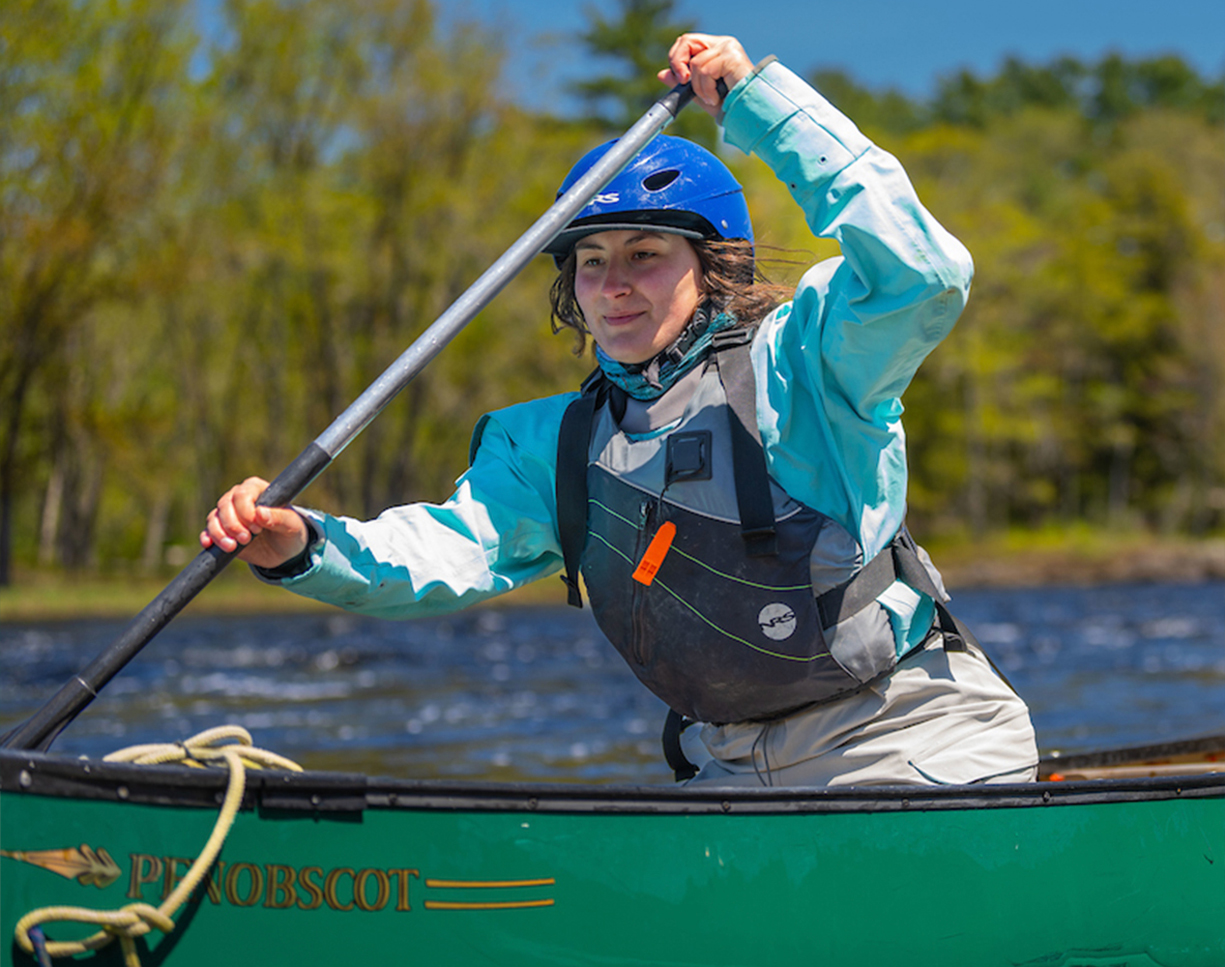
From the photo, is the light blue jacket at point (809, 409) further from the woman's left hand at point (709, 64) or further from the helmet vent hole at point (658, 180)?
the helmet vent hole at point (658, 180)

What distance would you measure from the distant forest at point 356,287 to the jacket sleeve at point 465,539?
1980cm

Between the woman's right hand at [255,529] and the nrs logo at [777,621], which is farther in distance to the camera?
the nrs logo at [777,621]

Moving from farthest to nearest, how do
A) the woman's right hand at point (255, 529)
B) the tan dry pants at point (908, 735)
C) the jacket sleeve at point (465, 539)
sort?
the tan dry pants at point (908, 735) < the jacket sleeve at point (465, 539) < the woman's right hand at point (255, 529)

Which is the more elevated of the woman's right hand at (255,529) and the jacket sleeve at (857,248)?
the jacket sleeve at (857,248)

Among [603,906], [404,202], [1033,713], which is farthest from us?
[404,202]

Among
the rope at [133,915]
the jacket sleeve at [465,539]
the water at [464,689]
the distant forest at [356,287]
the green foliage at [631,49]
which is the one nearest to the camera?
the rope at [133,915]

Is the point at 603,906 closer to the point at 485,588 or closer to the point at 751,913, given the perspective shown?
the point at 751,913

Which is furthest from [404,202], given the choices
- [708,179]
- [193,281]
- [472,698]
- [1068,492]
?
[1068,492]

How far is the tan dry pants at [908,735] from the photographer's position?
263 centimetres

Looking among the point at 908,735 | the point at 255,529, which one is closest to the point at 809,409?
the point at 908,735

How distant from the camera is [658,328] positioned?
268 cm

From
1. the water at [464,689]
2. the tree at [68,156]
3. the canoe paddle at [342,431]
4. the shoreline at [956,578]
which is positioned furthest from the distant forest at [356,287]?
the canoe paddle at [342,431]

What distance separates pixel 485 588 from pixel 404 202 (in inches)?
972

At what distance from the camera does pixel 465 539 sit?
8.84 ft
